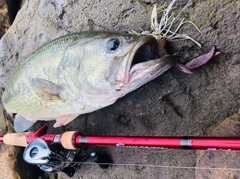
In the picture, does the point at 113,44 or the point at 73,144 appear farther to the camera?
the point at 73,144

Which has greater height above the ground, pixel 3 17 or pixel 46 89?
pixel 3 17

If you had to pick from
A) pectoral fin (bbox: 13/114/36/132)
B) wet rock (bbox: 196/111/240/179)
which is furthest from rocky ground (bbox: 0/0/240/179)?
pectoral fin (bbox: 13/114/36/132)

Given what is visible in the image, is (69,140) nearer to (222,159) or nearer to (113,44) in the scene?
(113,44)

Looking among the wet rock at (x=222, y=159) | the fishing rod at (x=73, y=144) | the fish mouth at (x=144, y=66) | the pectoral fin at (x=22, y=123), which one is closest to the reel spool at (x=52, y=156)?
the fishing rod at (x=73, y=144)

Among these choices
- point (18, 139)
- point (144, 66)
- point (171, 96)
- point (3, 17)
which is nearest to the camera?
point (144, 66)

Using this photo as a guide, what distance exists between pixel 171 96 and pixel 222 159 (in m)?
0.51

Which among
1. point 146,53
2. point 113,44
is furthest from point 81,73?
point 146,53

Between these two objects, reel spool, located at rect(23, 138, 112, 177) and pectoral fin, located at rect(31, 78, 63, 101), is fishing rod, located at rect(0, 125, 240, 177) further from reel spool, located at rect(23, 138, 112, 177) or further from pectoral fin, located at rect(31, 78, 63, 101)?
pectoral fin, located at rect(31, 78, 63, 101)

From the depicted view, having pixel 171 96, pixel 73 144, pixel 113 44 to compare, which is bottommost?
pixel 73 144

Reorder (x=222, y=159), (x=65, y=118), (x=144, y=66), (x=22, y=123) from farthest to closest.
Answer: (x=22, y=123) → (x=65, y=118) → (x=222, y=159) → (x=144, y=66)

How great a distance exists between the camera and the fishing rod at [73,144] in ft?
5.80

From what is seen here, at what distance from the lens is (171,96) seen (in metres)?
2.20

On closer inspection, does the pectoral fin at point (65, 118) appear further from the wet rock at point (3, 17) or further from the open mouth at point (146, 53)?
the wet rock at point (3, 17)

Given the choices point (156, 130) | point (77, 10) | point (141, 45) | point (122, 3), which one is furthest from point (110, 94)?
point (77, 10)
